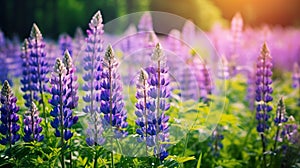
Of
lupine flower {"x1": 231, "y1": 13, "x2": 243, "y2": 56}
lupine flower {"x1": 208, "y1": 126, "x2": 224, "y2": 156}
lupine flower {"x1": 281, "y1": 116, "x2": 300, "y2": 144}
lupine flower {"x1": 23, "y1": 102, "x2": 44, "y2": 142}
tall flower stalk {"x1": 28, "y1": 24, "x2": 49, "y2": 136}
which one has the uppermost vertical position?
lupine flower {"x1": 231, "y1": 13, "x2": 243, "y2": 56}

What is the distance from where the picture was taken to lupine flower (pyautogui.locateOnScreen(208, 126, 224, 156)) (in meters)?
5.01

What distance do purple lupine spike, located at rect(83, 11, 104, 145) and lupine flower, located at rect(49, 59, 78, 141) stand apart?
187 mm

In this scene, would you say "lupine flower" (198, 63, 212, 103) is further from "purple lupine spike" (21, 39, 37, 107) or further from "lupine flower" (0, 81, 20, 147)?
"lupine flower" (0, 81, 20, 147)

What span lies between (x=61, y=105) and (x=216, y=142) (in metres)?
2.11

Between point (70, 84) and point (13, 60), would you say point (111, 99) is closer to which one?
point (70, 84)

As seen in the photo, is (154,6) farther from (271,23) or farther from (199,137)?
(199,137)

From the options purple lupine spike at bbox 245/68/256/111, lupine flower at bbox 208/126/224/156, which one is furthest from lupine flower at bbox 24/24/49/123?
purple lupine spike at bbox 245/68/256/111

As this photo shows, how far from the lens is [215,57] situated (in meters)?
9.97

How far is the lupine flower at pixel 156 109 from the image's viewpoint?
3.50 meters

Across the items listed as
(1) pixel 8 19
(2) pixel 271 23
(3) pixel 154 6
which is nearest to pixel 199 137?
(1) pixel 8 19

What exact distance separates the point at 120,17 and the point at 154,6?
487 centimetres

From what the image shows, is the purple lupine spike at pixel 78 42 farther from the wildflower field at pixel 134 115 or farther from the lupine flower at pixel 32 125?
the lupine flower at pixel 32 125

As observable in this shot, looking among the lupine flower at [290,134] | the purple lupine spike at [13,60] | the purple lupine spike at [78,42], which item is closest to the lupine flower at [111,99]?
the lupine flower at [290,134]

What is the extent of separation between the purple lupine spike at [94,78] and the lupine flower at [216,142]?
1.57m
